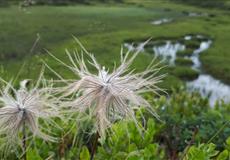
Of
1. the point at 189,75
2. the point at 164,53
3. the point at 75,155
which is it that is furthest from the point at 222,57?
the point at 75,155

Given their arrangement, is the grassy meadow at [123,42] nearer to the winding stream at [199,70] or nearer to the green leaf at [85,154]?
the green leaf at [85,154]

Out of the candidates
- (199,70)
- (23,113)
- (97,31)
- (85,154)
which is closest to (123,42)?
(97,31)

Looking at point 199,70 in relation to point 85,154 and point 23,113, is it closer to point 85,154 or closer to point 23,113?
point 85,154

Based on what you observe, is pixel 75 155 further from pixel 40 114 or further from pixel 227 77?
pixel 227 77

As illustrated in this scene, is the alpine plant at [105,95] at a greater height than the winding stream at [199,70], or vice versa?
the alpine plant at [105,95]

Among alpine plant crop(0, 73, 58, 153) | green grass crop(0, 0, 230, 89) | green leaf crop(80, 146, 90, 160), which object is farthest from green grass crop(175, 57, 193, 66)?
alpine plant crop(0, 73, 58, 153)

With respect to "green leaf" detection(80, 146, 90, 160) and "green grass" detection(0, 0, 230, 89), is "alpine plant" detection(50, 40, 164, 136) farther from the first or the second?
"green grass" detection(0, 0, 230, 89)

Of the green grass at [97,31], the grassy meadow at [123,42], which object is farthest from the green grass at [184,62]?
the green grass at [97,31]
